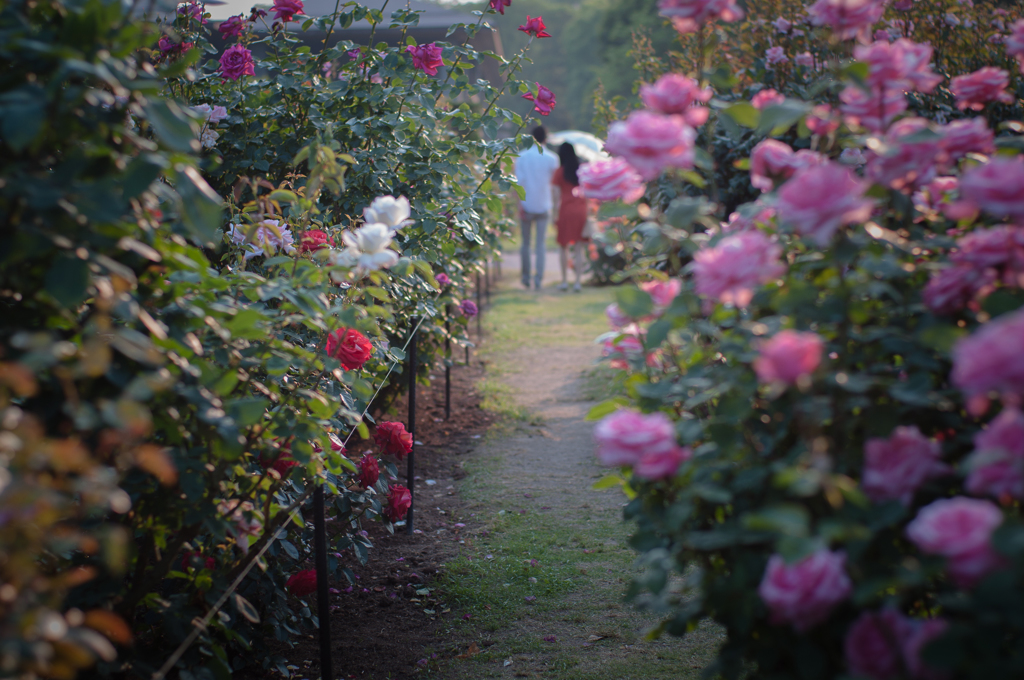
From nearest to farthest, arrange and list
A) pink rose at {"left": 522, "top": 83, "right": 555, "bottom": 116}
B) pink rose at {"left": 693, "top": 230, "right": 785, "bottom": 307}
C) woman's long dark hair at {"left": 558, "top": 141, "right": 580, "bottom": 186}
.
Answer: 1. pink rose at {"left": 693, "top": 230, "right": 785, "bottom": 307}
2. pink rose at {"left": 522, "top": 83, "right": 555, "bottom": 116}
3. woman's long dark hair at {"left": 558, "top": 141, "right": 580, "bottom": 186}

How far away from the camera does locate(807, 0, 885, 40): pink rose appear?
3.67ft

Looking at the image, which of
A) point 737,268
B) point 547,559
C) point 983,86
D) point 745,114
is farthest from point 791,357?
point 547,559

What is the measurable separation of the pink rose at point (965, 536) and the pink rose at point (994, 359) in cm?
14

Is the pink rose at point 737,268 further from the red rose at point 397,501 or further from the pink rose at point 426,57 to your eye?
the pink rose at point 426,57

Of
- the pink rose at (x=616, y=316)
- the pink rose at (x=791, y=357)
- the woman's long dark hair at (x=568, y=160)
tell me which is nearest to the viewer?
the pink rose at (x=791, y=357)

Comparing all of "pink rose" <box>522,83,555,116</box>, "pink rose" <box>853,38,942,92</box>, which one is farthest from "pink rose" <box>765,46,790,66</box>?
"pink rose" <box>853,38,942,92</box>

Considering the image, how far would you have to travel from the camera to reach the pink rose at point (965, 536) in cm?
76

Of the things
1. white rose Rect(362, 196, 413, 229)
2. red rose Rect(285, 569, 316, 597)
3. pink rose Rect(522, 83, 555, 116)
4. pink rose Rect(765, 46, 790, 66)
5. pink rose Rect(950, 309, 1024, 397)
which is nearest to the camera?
pink rose Rect(950, 309, 1024, 397)

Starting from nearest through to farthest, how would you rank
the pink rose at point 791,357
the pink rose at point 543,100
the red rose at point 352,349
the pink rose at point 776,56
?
1. the pink rose at point 791,357
2. the red rose at point 352,349
3. the pink rose at point 543,100
4. the pink rose at point 776,56

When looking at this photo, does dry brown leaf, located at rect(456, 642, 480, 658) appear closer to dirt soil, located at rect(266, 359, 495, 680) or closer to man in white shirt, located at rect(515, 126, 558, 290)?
dirt soil, located at rect(266, 359, 495, 680)

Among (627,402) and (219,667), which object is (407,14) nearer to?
(627,402)

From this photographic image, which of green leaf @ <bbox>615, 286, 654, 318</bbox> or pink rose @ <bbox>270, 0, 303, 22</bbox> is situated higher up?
pink rose @ <bbox>270, 0, 303, 22</bbox>

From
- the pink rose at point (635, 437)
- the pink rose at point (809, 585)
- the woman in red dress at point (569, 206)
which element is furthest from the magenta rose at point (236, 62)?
the woman in red dress at point (569, 206)

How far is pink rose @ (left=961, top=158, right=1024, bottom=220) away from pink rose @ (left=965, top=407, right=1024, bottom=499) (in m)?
0.27
